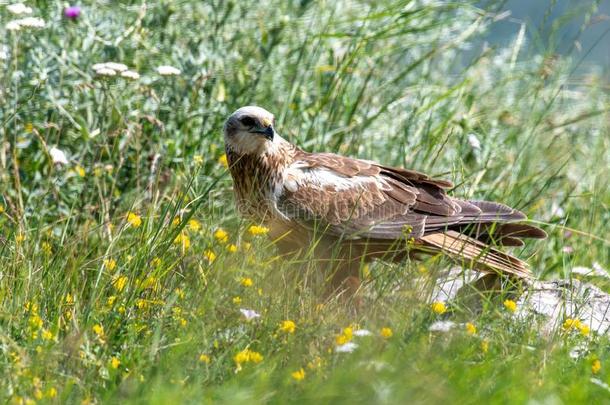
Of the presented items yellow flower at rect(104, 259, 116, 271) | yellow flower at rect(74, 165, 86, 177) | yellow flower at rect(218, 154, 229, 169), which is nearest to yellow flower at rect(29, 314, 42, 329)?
yellow flower at rect(104, 259, 116, 271)

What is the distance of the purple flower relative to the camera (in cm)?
624

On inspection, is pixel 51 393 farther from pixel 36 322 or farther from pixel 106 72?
pixel 106 72

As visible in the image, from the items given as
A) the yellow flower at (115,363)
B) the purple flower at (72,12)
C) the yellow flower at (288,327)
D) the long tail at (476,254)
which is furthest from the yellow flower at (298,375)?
the purple flower at (72,12)

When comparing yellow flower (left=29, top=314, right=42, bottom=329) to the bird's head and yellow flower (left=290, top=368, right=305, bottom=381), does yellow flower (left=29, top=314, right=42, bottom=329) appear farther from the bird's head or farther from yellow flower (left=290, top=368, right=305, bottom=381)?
the bird's head

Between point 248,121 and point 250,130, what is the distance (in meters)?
0.05

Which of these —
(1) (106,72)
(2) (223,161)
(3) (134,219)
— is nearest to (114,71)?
(1) (106,72)

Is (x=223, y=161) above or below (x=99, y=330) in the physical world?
below

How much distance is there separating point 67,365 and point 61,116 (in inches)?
105

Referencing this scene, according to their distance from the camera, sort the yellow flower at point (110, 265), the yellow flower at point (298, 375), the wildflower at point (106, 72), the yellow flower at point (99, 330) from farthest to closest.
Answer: the wildflower at point (106, 72) < the yellow flower at point (110, 265) < the yellow flower at point (99, 330) < the yellow flower at point (298, 375)

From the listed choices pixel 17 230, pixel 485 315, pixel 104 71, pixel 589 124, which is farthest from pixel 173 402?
pixel 589 124

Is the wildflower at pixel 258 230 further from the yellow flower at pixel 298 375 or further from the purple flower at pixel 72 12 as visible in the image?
the purple flower at pixel 72 12

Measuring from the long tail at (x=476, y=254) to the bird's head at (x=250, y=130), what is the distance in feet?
3.15

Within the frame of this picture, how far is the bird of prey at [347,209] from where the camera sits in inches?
217

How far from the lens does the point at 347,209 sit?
18.7 ft
